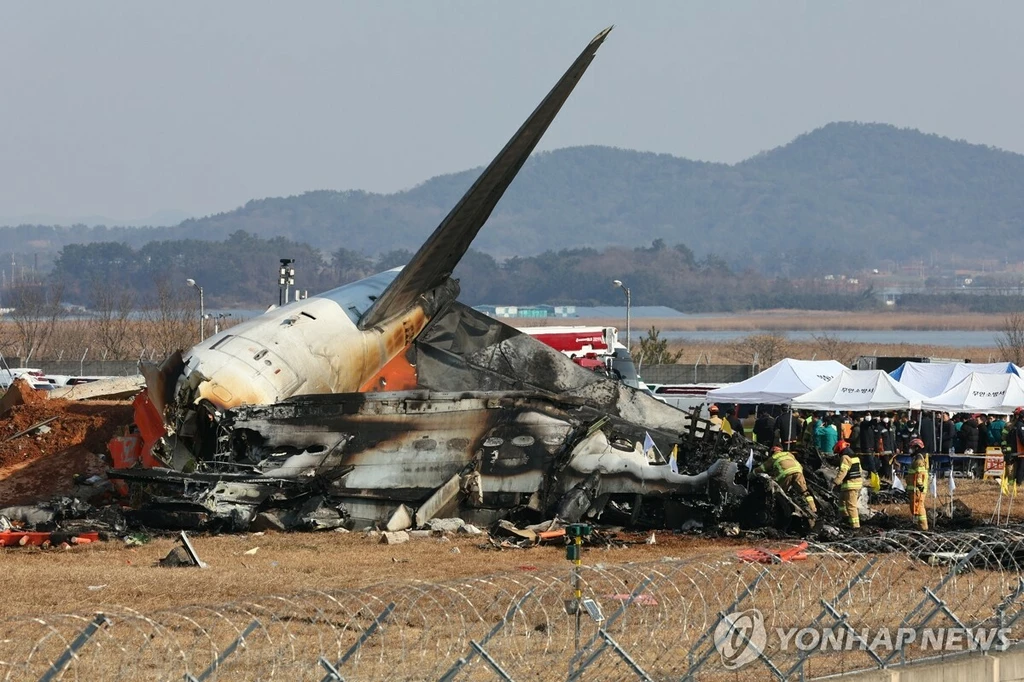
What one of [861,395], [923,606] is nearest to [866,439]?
[861,395]

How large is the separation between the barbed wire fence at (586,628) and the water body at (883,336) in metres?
142

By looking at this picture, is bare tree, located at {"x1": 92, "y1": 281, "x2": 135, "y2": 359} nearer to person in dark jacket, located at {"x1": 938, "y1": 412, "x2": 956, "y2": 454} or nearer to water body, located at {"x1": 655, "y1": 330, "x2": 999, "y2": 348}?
person in dark jacket, located at {"x1": 938, "y1": 412, "x2": 956, "y2": 454}

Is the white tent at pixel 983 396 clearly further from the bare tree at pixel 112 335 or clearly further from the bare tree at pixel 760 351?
the bare tree at pixel 112 335

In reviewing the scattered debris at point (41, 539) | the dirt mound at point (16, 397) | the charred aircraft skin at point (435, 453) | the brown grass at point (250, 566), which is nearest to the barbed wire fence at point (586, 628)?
the brown grass at point (250, 566)

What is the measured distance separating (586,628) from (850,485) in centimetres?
1126

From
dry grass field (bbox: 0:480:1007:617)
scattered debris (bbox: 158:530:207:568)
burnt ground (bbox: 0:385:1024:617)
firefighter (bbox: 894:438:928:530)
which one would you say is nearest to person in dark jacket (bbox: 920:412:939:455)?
burnt ground (bbox: 0:385:1024:617)

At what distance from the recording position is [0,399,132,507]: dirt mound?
31.8m

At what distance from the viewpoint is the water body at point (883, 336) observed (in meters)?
160

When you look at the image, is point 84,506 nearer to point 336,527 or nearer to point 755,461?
point 336,527

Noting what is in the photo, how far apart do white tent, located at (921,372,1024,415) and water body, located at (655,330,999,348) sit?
4522 inches

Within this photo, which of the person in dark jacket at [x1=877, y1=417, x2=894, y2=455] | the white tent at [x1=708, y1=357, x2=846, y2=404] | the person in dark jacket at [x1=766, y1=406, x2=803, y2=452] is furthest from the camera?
the white tent at [x1=708, y1=357, x2=846, y2=404]

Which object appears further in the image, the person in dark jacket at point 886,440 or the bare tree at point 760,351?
the bare tree at point 760,351

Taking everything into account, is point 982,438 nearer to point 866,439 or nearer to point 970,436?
point 970,436

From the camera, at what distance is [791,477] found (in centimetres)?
2622
